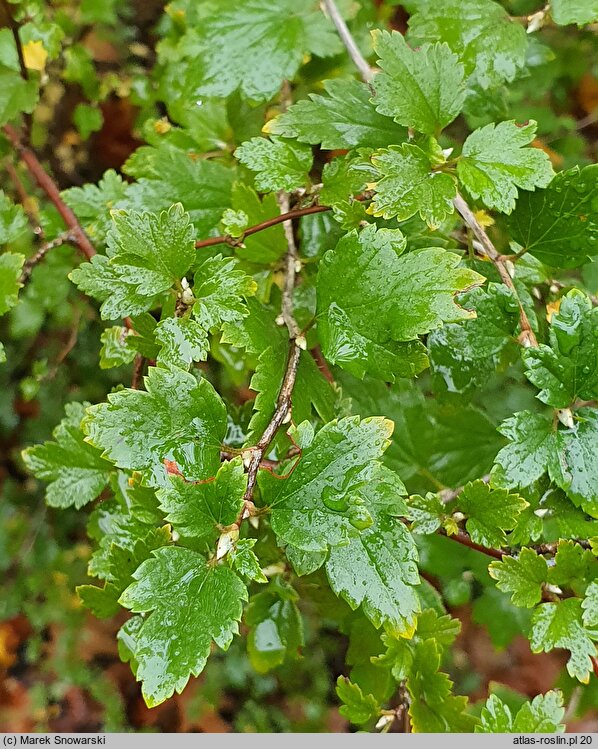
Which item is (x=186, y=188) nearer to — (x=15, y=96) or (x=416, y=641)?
(x=15, y=96)

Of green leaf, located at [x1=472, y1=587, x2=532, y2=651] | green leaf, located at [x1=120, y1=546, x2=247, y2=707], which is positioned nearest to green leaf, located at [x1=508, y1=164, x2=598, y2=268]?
green leaf, located at [x1=120, y1=546, x2=247, y2=707]

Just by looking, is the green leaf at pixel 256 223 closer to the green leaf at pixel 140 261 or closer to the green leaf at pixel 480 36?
the green leaf at pixel 140 261

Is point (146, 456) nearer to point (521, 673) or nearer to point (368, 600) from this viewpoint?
point (368, 600)

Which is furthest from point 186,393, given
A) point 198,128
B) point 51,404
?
point 51,404

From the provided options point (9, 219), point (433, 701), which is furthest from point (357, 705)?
point (9, 219)

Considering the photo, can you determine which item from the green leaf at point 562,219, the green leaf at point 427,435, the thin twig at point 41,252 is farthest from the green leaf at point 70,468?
the green leaf at point 562,219
